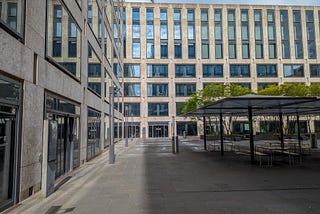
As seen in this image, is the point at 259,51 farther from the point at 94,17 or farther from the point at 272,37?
the point at 94,17

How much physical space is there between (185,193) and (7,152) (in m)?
4.84

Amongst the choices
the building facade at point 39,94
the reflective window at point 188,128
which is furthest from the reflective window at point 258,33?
the building facade at point 39,94

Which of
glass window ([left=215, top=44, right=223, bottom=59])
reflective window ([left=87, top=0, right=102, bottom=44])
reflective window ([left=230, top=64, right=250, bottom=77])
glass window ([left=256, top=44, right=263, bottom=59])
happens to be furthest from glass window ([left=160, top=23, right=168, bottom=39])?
reflective window ([left=87, top=0, right=102, bottom=44])

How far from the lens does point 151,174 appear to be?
11664 millimetres

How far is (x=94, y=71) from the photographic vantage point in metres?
18.6

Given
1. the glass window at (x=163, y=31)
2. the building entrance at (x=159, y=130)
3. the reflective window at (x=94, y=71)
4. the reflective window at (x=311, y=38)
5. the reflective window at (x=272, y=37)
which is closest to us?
the reflective window at (x=94, y=71)

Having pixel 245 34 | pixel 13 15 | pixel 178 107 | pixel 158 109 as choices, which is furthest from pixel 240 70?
pixel 13 15

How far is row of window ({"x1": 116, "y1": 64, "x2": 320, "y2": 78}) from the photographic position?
5625cm

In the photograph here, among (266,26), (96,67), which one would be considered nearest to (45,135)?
(96,67)

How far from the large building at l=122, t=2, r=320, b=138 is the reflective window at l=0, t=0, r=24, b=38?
→ 157 feet

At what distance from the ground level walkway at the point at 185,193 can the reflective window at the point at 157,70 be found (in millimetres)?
45135

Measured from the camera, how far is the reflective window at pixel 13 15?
649cm

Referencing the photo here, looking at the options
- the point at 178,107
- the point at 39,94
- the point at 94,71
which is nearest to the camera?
the point at 39,94

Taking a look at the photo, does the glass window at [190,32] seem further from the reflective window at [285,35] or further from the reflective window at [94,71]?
the reflective window at [94,71]
